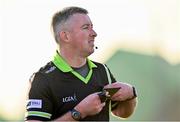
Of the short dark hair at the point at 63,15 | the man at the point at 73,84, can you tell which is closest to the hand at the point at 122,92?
the man at the point at 73,84

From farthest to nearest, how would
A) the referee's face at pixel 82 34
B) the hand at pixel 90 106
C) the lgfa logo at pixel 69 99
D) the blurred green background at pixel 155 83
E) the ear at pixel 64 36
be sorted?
1. the blurred green background at pixel 155 83
2. the ear at pixel 64 36
3. the referee's face at pixel 82 34
4. the lgfa logo at pixel 69 99
5. the hand at pixel 90 106

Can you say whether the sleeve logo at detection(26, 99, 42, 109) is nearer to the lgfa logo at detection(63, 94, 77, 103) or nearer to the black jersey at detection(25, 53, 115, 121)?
the black jersey at detection(25, 53, 115, 121)

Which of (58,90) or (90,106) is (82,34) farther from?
(90,106)

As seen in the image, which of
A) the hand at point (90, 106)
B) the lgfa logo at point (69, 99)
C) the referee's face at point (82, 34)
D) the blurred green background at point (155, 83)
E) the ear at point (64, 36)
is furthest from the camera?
the blurred green background at point (155, 83)

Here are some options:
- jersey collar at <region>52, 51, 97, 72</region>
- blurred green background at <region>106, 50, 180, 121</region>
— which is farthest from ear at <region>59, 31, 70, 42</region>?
blurred green background at <region>106, 50, 180, 121</region>

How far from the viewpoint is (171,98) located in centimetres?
2917

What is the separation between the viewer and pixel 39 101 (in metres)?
6.03

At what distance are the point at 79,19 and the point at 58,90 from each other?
0.59 metres

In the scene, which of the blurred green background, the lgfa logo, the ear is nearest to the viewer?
the lgfa logo

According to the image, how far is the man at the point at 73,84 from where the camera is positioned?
603cm

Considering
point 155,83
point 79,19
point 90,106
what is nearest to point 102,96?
point 90,106

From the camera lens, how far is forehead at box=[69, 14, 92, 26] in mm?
6344

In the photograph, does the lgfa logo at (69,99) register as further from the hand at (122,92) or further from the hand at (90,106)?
the hand at (122,92)

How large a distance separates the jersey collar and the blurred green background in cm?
1811
